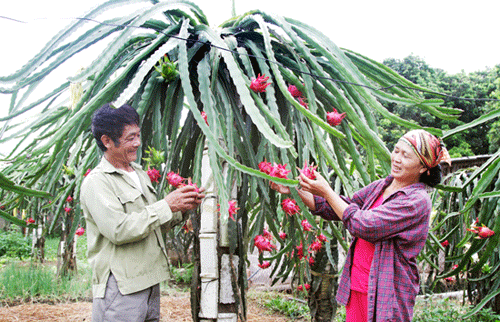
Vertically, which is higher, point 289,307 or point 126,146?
point 126,146

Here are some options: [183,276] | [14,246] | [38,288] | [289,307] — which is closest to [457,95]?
[183,276]

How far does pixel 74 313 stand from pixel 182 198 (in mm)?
2877

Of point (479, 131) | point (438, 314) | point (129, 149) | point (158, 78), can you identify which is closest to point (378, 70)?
point (158, 78)

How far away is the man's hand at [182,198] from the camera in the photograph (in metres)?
1.18

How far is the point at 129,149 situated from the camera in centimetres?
127

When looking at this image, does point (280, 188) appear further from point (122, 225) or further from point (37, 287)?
point (37, 287)

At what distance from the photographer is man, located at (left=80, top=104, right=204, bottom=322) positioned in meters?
1.15

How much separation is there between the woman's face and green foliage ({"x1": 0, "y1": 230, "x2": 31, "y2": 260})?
24.7 ft

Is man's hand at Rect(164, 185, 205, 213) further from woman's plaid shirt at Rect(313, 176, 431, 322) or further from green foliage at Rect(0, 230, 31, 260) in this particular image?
green foliage at Rect(0, 230, 31, 260)

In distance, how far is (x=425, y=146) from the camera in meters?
1.33

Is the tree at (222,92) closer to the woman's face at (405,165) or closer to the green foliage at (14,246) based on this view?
the woman's face at (405,165)

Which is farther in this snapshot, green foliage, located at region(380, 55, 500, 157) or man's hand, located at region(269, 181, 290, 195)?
green foliage, located at region(380, 55, 500, 157)

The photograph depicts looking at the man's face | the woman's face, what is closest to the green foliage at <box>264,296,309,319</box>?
the woman's face

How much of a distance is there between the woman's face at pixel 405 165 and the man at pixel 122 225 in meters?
0.72
